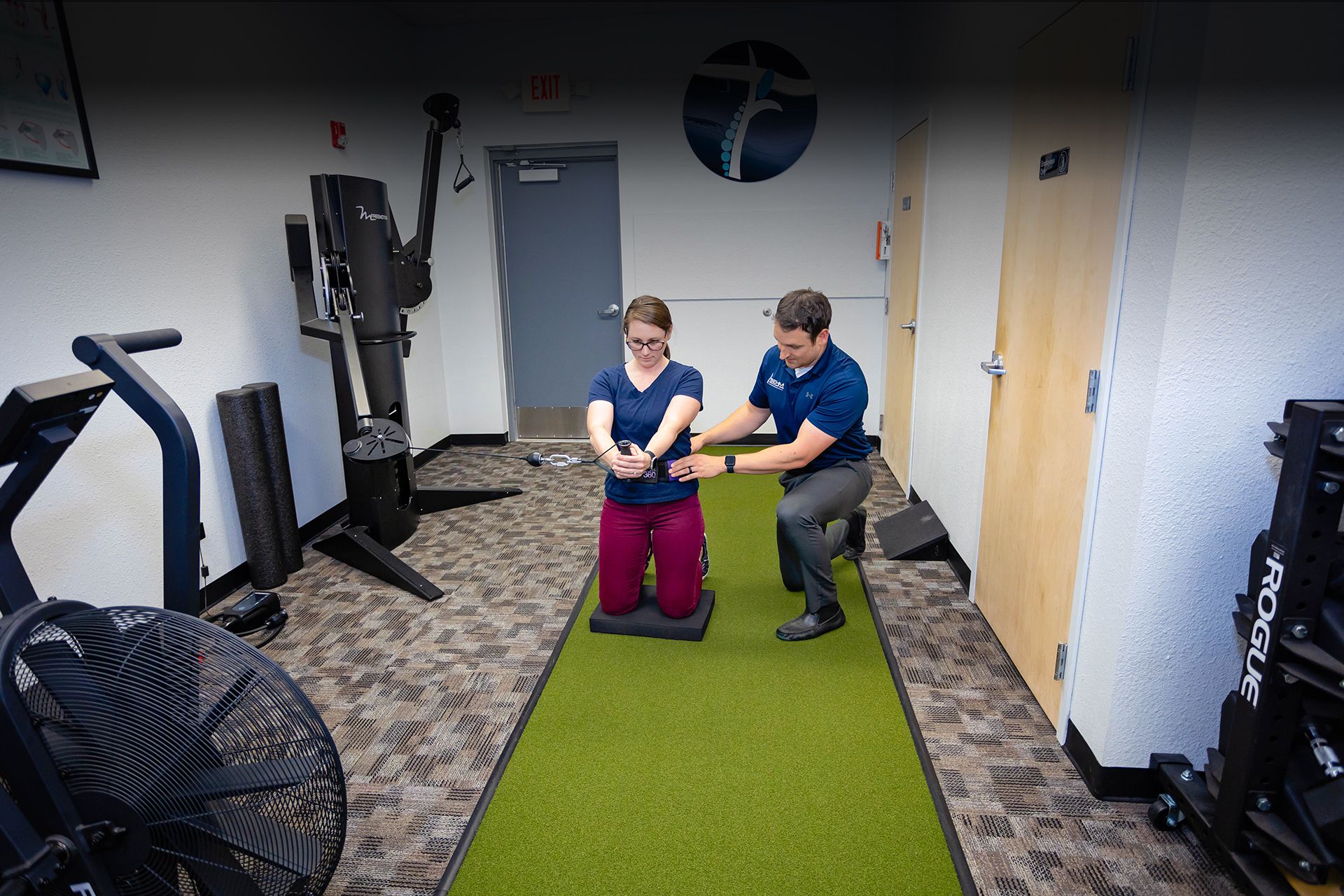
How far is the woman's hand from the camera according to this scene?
2.21 m

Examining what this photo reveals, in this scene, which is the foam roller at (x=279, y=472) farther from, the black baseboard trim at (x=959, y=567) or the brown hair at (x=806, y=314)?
the black baseboard trim at (x=959, y=567)

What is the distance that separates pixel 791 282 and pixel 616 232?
1.06 metres

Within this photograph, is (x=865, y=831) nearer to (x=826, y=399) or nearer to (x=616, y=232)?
(x=826, y=399)

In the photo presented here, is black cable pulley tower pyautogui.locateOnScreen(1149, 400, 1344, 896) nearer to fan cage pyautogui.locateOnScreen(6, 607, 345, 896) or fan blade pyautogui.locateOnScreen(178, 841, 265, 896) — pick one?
fan cage pyautogui.locateOnScreen(6, 607, 345, 896)

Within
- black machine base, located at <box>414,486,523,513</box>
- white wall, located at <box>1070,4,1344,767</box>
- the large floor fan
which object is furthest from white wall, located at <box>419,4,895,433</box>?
the large floor fan

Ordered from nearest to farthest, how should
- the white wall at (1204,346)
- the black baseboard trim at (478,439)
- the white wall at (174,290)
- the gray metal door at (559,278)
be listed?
the white wall at (1204,346) < the white wall at (174,290) < the gray metal door at (559,278) < the black baseboard trim at (478,439)

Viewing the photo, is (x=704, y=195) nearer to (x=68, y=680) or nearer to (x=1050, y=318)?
(x=1050, y=318)

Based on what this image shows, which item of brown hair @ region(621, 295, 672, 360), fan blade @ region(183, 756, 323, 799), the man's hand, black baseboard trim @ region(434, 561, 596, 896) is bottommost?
black baseboard trim @ region(434, 561, 596, 896)

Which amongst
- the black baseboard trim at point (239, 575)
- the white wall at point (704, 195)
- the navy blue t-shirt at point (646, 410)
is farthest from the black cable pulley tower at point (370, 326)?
the white wall at point (704, 195)

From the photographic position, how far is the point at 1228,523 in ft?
4.93

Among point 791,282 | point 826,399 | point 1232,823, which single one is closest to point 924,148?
point 791,282

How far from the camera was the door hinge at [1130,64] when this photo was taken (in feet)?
4.95

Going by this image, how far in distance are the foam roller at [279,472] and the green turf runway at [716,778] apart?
1.23 m

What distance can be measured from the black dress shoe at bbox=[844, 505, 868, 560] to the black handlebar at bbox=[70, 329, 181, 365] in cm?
214
